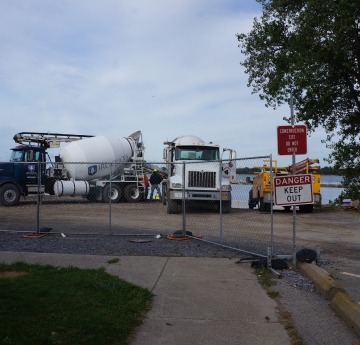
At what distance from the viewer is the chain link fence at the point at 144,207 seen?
1094 centimetres

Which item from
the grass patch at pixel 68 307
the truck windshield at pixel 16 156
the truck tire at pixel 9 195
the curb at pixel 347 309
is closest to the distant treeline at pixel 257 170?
the grass patch at pixel 68 307

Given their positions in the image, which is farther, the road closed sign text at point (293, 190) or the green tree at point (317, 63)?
the green tree at point (317, 63)

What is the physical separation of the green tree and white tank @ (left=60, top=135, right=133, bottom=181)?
30.7 ft

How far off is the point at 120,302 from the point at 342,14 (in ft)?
40.8

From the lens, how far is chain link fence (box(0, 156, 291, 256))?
10936 mm

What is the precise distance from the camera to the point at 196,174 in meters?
16.0

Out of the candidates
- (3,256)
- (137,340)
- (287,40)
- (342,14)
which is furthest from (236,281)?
(287,40)

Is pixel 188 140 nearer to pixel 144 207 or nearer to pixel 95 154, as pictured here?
pixel 144 207

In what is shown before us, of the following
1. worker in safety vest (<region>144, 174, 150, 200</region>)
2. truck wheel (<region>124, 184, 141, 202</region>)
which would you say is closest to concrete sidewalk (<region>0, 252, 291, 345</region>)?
truck wheel (<region>124, 184, 141, 202</region>)

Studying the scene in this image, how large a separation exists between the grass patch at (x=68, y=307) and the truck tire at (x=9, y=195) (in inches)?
568

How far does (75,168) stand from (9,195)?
3.55 meters

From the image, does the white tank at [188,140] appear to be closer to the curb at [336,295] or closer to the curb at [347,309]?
the curb at [336,295]

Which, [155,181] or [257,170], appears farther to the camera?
[155,181]

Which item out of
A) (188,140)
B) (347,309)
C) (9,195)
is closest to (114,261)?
(347,309)
